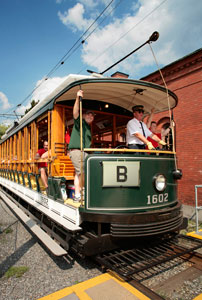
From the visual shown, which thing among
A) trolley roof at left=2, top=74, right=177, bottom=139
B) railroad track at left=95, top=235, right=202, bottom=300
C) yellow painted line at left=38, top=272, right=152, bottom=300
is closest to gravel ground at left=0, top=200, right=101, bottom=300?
yellow painted line at left=38, top=272, right=152, bottom=300

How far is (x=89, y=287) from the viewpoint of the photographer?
2521 mm

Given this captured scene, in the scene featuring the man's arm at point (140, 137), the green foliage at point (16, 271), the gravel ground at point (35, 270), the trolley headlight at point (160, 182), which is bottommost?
the gravel ground at point (35, 270)

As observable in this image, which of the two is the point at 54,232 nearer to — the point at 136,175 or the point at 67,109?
the point at 136,175

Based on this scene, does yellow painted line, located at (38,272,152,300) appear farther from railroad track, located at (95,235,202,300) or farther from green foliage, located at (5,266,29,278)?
green foliage, located at (5,266,29,278)

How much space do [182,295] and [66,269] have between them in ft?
4.97

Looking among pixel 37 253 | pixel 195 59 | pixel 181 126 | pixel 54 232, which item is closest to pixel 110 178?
pixel 54 232

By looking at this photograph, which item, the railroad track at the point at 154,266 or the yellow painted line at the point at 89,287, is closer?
the yellow painted line at the point at 89,287

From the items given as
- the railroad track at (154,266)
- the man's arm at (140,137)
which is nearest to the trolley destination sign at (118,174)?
the man's arm at (140,137)

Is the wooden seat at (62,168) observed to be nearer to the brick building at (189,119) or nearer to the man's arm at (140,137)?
the man's arm at (140,137)

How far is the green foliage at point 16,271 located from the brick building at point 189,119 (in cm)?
542

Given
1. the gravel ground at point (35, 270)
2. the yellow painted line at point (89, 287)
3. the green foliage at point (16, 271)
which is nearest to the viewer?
the yellow painted line at point (89, 287)

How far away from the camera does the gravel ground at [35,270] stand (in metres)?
2.57

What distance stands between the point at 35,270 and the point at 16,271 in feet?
0.81

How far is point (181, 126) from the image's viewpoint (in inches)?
294
